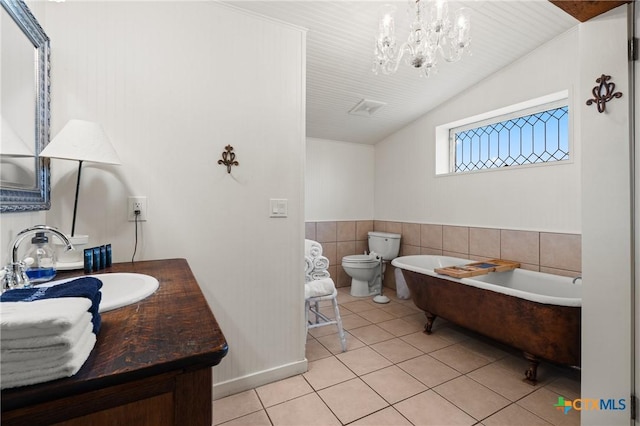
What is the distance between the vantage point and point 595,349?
4.14ft

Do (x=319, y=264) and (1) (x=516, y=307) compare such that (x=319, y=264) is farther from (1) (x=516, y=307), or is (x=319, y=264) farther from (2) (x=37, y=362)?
(2) (x=37, y=362)

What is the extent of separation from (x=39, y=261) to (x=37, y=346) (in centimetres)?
73

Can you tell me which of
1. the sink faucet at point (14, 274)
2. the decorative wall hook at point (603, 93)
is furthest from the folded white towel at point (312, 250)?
the decorative wall hook at point (603, 93)

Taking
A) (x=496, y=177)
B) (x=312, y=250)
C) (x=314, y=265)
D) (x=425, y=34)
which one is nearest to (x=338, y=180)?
(x=312, y=250)

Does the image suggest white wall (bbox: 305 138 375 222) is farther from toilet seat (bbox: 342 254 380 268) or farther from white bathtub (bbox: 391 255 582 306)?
white bathtub (bbox: 391 255 582 306)

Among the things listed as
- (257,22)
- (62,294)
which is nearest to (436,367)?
(62,294)

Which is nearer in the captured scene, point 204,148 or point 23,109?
point 23,109

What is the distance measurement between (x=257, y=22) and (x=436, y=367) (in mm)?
2611

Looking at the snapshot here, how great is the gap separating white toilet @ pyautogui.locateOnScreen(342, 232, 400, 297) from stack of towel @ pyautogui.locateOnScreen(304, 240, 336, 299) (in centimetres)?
111

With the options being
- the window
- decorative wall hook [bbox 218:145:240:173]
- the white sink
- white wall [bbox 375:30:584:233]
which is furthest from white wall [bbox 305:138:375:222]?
the white sink

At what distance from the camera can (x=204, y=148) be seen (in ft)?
5.50

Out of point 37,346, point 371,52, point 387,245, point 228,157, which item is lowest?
point 387,245

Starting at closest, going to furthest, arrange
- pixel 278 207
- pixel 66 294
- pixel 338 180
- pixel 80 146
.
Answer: pixel 66 294
pixel 80 146
pixel 278 207
pixel 338 180

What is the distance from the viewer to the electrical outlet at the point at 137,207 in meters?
1.51
